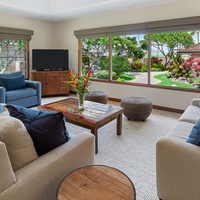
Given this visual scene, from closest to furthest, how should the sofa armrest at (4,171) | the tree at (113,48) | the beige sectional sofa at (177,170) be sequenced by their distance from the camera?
1. the sofa armrest at (4,171)
2. the beige sectional sofa at (177,170)
3. the tree at (113,48)

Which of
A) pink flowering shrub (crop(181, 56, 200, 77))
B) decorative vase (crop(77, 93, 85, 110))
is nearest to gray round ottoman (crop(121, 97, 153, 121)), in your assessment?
decorative vase (crop(77, 93, 85, 110))

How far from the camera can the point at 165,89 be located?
4.47 meters

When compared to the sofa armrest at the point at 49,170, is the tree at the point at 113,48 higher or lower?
higher

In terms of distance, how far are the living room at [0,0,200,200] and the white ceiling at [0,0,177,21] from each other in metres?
0.19

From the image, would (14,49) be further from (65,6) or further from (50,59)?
(65,6)

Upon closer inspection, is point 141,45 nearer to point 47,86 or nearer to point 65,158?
point 47,86

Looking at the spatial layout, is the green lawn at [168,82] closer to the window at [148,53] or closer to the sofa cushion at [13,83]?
the window at [148,53]

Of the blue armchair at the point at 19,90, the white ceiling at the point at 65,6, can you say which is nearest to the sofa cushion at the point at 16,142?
the blue armchair at the point at 19,90

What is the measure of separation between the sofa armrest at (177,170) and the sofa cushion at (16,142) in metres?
0.98

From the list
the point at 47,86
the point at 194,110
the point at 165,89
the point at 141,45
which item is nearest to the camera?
the point at 194,110

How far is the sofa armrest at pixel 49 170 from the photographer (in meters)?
1.06

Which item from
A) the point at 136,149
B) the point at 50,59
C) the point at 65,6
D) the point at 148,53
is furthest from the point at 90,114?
the point at 50,59

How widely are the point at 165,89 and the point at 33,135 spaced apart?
150 inches

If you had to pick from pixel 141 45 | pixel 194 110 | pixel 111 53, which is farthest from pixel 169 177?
pixel 111 53
